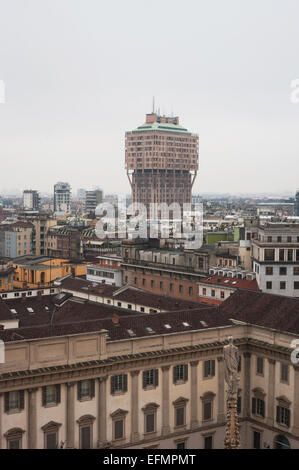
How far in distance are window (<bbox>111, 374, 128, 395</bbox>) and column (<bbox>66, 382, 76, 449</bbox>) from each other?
347 centimetres

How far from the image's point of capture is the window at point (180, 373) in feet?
180

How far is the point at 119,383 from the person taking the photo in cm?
5238

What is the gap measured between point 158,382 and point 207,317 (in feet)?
27.7

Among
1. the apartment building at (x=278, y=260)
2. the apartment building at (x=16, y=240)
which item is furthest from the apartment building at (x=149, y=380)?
the apartment building at (x=16, y=240)

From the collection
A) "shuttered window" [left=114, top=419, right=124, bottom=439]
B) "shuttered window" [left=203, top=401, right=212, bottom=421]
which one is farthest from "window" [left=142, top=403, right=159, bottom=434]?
"shuttered window" [left=203, top=401, right=212, bottom=421]

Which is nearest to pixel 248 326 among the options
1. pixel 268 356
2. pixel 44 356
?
pixel 268 356

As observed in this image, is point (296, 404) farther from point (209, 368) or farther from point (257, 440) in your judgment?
point (209, 368)

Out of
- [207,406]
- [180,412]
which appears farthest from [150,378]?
[207,406]

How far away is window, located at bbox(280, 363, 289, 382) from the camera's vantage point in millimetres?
55688

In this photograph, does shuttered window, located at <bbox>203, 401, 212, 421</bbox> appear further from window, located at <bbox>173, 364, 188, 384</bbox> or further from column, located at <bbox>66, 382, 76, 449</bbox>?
column, located at <bbox>66, 382, 76, 449</bbox>

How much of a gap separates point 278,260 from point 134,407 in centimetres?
3562
